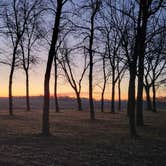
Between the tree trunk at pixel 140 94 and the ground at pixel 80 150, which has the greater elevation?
the tree trunk at pixel 140 94

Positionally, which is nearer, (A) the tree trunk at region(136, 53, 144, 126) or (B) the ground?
(B) the ground

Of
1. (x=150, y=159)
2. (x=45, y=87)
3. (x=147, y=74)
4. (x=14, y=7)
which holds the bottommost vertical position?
(x=150, y=159)

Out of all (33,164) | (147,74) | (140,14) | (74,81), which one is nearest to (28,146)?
(33,164)

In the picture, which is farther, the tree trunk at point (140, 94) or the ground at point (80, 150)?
the tree trunk at point (140, 94)

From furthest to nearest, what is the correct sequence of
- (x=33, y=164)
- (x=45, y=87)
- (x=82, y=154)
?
(x=45, y=87), (x=82, y=154), (x=33, y=164)

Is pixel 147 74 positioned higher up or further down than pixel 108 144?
higher up

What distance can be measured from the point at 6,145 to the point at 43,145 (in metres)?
1.61

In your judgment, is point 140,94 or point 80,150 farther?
point 140,94

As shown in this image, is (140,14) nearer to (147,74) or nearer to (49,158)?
(49,158)

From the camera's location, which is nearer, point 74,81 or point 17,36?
point 17,36

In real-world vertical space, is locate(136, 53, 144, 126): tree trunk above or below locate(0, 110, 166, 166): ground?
above

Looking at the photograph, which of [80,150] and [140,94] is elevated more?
[140,94]

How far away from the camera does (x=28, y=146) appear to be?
15.8 meters

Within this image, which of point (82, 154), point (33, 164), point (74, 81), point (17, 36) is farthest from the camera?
point (74, 81)
